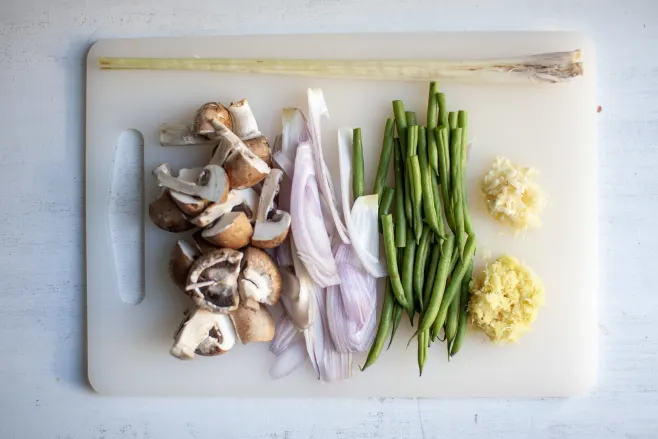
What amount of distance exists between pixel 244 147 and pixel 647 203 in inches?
62.6

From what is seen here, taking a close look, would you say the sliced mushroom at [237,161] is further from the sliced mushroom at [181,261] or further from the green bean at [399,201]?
the green bean at [399,201]

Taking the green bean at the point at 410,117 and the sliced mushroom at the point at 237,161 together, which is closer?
the sliced mushroom at the point at 237,161

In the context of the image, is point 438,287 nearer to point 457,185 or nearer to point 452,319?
point 452,319

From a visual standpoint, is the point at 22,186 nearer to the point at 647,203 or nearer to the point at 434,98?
the point at 434,98

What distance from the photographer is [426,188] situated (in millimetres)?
2047

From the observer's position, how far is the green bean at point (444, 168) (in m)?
2.06

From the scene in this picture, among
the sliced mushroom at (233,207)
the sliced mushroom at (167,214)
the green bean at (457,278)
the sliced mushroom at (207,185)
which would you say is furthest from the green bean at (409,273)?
the sliced mushroom at (167,214)

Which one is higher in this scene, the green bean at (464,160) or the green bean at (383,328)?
the green bean at (464,160)

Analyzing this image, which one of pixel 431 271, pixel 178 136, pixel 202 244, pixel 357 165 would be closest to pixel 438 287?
pixel 431 271

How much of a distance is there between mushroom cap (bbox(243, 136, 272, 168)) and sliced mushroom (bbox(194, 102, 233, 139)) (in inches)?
4.4

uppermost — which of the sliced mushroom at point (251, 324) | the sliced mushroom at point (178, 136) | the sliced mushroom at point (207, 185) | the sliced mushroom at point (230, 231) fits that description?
the sliced mushroom at point (178, 136)

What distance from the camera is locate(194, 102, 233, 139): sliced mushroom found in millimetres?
2043

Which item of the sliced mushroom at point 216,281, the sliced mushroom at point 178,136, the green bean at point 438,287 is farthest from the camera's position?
the sliced mushroom at point 178,136

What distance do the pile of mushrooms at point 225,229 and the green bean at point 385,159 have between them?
36 centimetres
